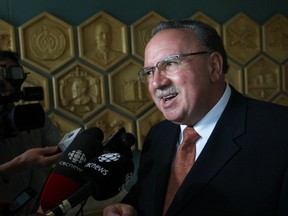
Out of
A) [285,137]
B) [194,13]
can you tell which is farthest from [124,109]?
[285,137]

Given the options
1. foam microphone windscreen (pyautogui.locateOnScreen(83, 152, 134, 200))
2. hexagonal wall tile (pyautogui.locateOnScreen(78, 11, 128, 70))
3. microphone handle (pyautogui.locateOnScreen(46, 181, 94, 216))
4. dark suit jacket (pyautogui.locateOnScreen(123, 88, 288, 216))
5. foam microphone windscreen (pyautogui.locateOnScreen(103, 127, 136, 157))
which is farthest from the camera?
hexagonal wall tile (pyautogui.locateOnScreen(78, 11, 128, 70))

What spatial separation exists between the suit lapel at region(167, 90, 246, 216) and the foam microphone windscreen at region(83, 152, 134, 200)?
165 mm

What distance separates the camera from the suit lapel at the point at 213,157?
2.84 feet

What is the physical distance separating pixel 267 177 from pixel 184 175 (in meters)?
0.23

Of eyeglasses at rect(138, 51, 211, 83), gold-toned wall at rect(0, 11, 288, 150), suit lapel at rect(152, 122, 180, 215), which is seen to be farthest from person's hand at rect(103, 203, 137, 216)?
gold-toned wall at rect(0, 11, 288, 150)

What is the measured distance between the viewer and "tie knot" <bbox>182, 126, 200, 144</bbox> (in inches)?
38.6

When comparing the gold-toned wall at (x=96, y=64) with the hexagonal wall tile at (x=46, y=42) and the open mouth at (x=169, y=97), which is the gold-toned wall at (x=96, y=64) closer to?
the hexagonal wall tile at (x=46, y=42)

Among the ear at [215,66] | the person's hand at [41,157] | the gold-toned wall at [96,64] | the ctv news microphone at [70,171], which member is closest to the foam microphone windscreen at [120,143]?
the ctv news microphone at [70,171]

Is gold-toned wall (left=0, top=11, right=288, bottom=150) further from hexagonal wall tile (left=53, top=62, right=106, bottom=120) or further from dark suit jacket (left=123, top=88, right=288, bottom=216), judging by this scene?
dark suit jacket (left=123, top=88, right=288, bottom=216)

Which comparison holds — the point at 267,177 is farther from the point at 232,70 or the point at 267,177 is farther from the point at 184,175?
the point at 232,70

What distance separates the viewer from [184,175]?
95 centimetres

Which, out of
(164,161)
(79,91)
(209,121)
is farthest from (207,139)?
(79,91)

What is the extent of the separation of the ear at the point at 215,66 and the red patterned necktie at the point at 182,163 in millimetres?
169

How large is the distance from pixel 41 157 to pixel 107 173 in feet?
1.35
